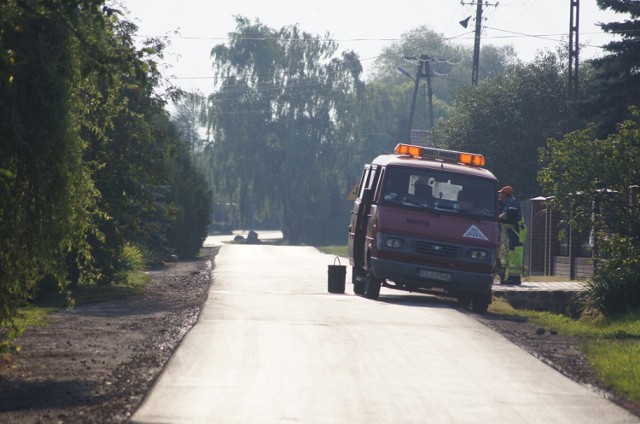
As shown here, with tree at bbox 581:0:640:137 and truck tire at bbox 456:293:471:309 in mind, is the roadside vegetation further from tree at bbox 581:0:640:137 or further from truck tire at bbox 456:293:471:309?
tree at bbox 581:0:640:137

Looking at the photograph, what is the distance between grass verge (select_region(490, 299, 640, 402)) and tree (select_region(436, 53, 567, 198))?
29567 millimetres

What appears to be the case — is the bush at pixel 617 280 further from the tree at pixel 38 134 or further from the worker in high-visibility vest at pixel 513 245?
the tree at pixel 38 134

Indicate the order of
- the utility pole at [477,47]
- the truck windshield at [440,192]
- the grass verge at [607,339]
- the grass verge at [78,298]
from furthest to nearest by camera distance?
the utility pole at [477,47], the truck windshield at [440,192], the grass verge at [78,298], the grass verge at [607,339]

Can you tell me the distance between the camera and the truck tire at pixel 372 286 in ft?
66.0

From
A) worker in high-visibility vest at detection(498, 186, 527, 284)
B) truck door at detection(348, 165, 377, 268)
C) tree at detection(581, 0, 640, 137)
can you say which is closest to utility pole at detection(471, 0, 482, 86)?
tree at detection(581, 0, 640, 137)

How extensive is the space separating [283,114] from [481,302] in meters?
59.2

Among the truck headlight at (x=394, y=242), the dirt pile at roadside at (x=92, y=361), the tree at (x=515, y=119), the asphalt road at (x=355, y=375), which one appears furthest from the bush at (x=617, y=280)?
the tree at (x=515, y=119)

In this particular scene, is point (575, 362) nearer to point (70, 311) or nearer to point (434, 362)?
point (434, 362)

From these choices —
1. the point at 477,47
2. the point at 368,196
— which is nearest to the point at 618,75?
the point at 368,196

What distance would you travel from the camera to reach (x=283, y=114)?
255ft

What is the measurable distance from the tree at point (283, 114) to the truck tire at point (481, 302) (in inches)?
2185

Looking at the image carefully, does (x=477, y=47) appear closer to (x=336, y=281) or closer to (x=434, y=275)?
(x=336, y=281)

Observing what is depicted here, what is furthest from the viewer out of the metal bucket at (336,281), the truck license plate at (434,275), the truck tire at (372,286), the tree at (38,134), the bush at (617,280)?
the metal bucket at (336,281)

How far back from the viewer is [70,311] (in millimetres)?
17391
